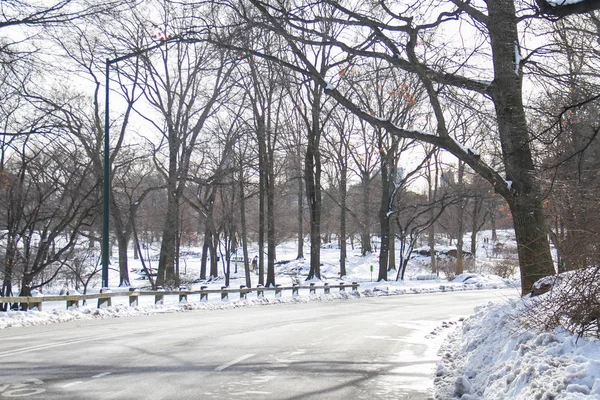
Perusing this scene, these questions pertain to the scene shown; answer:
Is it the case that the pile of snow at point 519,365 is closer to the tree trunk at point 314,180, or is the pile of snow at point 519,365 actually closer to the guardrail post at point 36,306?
the guardrail post at point 36,306

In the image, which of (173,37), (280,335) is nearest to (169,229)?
(280,335)

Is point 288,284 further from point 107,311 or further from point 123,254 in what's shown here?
point 107,311

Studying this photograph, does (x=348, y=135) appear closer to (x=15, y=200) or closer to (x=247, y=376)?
(x=15, y=200)

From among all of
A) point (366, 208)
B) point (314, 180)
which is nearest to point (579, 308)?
point (314, 180)

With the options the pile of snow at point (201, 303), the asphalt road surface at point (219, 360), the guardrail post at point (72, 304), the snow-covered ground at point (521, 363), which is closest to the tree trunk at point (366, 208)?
the pile of snow at point (201, 303)

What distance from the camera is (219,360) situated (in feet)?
33.3

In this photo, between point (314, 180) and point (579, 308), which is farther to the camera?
point (314, 180)

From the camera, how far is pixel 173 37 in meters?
11.5

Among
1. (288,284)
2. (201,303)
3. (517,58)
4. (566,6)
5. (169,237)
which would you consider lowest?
(288,284)

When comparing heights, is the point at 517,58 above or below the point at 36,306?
above

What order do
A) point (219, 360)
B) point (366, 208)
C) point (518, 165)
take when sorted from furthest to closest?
point (366, 208) < point (518, 165) < point (219, 360)

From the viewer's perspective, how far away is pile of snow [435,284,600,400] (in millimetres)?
5234

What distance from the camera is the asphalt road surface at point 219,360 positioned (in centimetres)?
768

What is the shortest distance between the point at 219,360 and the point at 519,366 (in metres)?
5.37
